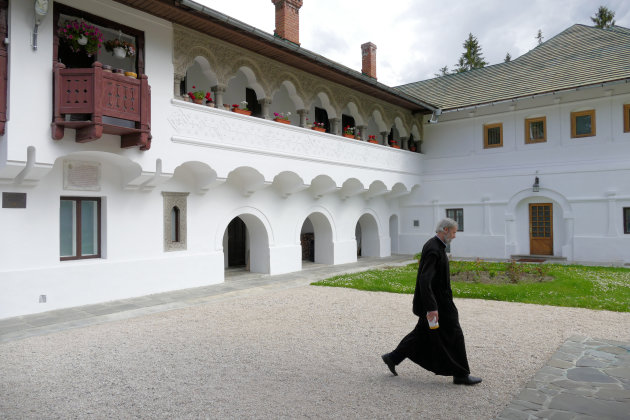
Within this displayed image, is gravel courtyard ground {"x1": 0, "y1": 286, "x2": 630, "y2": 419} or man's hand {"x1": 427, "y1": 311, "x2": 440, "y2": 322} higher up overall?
man's hand {"x1": 427, "y1": 311, "x2": 440, "y2": 322}

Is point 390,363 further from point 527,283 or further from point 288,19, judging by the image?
point 288,19

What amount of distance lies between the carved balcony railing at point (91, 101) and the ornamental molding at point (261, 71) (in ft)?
7.10

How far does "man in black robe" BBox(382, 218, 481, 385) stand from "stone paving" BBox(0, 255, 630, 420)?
25.6 inches

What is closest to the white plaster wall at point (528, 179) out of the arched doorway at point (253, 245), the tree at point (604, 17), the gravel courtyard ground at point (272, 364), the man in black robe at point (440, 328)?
the arched doorway at point (253, 245)

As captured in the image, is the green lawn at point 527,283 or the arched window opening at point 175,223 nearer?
the green lawn at point 527,283

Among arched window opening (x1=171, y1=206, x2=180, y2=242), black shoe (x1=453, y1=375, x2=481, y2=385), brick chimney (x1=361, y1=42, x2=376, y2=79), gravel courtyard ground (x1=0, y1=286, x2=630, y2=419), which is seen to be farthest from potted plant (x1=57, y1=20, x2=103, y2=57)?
brick chimney (x1=361, y1=42, x2=376, y2=79)

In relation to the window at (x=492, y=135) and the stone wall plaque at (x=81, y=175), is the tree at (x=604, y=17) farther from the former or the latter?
the stone wall plaque at (x=81, y=175)

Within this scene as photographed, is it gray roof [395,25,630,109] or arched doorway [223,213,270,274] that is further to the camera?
gray roof [395,25,630,109]

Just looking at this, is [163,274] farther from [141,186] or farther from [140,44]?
[140,44]

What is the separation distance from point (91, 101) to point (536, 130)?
1574 cm

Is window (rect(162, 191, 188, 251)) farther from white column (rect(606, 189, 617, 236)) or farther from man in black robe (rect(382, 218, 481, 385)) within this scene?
white column (rect(606, 189, 617, 236))

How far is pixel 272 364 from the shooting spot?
5.50 meters

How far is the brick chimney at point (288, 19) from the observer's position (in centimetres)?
1529

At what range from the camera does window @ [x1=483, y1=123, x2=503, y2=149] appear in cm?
1833
